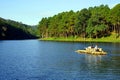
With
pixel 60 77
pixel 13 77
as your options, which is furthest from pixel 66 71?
pixel 13 77

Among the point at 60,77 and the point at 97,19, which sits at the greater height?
the point at 97,19

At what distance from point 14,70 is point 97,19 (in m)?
130

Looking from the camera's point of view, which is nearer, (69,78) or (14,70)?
(69,78)

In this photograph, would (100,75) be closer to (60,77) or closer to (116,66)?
(60,77)

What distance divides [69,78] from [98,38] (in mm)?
142191

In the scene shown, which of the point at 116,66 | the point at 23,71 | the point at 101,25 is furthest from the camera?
the point at 101,25

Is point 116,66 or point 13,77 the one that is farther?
point 116,66

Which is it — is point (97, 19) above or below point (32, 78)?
above

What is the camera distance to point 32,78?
178 ft

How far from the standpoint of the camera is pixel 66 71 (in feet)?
205

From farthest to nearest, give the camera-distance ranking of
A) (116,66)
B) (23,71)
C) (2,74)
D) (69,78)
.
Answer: (116,66) → (23,71) → (2,74) → (69,78)

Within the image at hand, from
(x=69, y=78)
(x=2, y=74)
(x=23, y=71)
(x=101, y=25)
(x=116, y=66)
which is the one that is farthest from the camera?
(x=101, y=25)

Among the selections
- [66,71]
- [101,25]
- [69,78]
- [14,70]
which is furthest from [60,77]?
[101,25]

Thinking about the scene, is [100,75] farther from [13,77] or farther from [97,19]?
[97,19]
